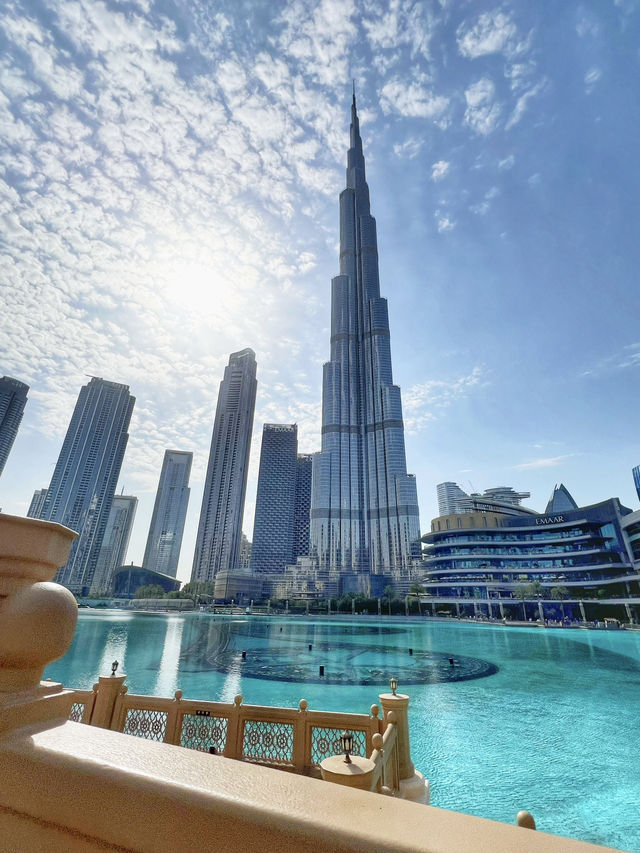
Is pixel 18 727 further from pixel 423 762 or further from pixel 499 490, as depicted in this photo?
pixel 499 490

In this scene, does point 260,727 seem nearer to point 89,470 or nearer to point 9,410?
point 9,410

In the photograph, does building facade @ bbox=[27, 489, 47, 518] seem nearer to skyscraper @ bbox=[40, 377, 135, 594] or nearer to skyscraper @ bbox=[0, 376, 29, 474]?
skyscraper @ bbox=[40, 377, 135, 594]

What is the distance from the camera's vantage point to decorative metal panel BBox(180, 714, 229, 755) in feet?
24.8

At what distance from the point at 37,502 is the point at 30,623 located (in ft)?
612

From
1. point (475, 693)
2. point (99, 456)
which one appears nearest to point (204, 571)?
point (99, 456)

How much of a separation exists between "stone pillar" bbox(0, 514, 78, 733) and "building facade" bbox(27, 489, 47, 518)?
168 meters

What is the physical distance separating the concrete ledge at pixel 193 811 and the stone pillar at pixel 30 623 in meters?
0.15

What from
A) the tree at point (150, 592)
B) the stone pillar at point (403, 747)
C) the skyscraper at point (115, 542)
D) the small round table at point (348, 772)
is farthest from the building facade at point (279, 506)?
the small round table at point (348, 772)

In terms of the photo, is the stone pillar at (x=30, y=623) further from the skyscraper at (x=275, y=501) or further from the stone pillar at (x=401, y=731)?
the skyscraper at (x=275, y=501)

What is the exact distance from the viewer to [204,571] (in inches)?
5541

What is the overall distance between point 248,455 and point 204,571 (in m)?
45.5

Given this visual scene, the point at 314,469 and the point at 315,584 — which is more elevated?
the point at 314,469

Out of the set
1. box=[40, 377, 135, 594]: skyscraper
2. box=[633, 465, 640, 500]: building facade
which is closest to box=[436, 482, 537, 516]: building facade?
box=[633, 465, 640, 500]: building facade

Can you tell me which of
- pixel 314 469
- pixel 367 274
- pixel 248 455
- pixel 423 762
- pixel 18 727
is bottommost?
pixel 423 762
